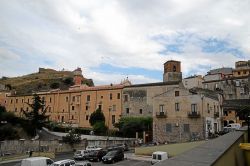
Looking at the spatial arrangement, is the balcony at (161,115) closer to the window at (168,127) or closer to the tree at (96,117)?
the window at (168,127)

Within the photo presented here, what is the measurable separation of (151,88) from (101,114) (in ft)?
41.9

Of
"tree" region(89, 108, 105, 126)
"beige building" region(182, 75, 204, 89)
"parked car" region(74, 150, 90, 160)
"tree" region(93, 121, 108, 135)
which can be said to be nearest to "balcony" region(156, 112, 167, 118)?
"tree" region(93, 121, 108, 135)

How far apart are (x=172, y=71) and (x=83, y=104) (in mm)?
23751

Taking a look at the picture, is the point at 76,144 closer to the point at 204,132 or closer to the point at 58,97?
the point at 204,132

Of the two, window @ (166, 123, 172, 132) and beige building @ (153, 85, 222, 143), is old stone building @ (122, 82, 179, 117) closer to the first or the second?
beige building @ (153, 85, 222, 143)

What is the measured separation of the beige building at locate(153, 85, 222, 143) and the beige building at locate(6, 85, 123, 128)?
1800 cm

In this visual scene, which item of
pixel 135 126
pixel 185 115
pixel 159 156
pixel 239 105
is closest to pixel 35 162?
pixel 159 156

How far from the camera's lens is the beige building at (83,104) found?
66625 mm

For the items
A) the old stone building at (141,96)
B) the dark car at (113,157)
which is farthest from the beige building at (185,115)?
the dark car at (113,157)

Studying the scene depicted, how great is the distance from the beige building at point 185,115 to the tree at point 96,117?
1935 cm

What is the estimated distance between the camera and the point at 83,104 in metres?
71.4

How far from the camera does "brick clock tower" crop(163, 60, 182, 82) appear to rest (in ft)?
253

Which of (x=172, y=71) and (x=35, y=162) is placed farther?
(x=172, y=71)

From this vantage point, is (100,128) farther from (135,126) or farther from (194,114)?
(194,114)
